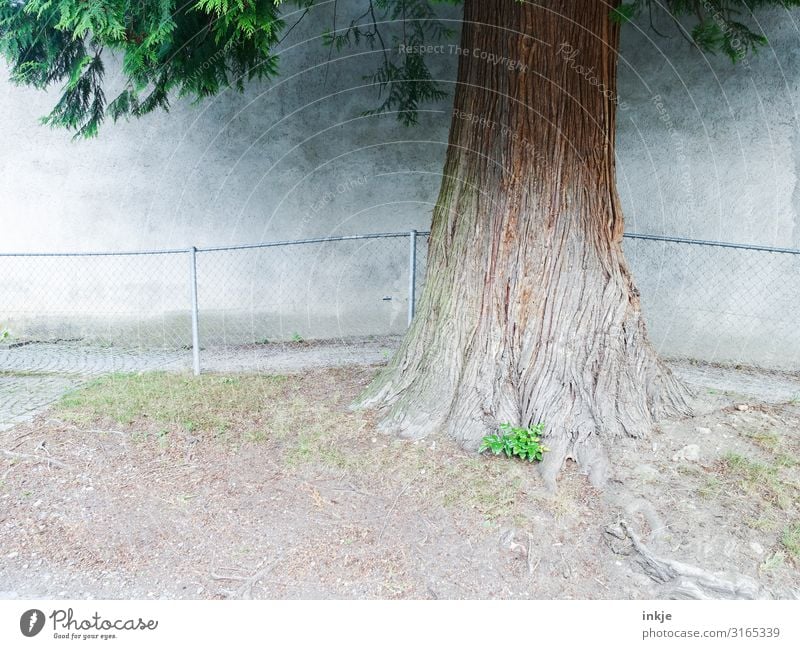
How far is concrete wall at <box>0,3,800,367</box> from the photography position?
6277 millimetres

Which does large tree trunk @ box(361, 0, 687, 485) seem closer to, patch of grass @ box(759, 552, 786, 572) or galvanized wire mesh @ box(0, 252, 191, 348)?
patch of grass @ box(759, 552, 786, 572)

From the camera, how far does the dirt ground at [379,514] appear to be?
257cm

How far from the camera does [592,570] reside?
2648 millimetres

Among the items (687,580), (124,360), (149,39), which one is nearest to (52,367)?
(124,360)

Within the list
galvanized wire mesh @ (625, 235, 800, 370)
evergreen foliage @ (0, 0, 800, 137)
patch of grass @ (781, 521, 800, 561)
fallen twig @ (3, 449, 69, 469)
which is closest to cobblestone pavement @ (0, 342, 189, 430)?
fallen twig @ (3, 449, 69, 469)

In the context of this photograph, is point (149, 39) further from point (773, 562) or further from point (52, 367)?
point (52, 367)

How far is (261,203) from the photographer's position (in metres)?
6.80

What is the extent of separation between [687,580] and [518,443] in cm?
110

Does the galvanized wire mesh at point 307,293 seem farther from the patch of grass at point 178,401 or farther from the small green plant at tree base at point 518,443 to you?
the small green plant at tree base at point 518,443

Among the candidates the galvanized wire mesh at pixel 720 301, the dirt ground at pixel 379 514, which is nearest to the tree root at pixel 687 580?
the dirt ground at pixel 379 514

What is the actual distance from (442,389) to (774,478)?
1.89m

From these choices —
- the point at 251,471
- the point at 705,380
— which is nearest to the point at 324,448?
the point at 251,471

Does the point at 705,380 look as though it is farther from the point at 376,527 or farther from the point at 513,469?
the point at 376,527

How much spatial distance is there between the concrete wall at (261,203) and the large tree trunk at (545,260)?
274 cm
